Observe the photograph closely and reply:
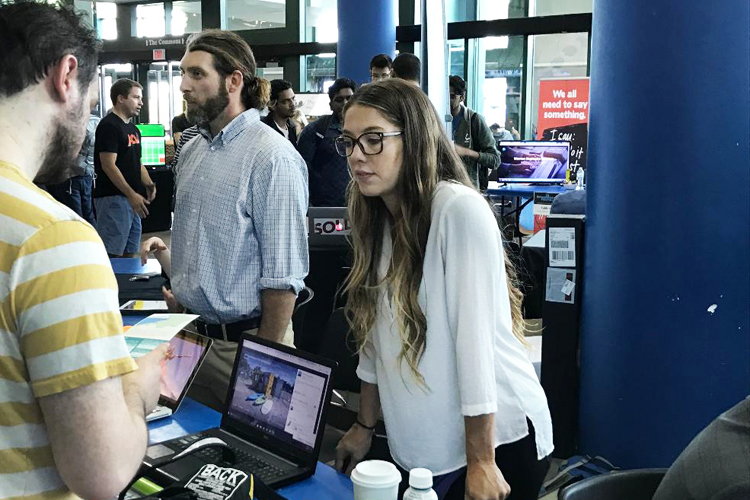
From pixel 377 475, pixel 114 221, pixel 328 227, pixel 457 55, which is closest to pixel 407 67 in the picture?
pixel 328 227

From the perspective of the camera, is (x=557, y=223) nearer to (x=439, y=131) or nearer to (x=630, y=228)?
(x=630, y=228)

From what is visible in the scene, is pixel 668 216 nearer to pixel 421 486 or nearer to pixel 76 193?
pixel 421 486

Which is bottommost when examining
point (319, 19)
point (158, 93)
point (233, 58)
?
point (233, 58)

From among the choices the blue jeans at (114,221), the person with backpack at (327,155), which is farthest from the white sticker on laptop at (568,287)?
the blue jeans at (114,221)

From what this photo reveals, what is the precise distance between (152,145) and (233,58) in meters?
8.41

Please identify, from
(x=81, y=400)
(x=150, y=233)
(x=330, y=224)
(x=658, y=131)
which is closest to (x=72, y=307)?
(x=81, y=400)

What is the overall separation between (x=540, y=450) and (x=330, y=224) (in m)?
2.50

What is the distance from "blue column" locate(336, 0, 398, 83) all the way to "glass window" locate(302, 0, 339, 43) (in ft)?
19.5

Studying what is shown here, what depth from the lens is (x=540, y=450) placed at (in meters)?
1.75

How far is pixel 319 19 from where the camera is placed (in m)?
14.5

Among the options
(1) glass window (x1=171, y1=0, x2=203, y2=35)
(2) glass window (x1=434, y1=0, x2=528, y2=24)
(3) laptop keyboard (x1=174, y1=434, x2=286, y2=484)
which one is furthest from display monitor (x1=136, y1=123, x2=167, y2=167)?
(3) laptop keyboard (x1=174, y1=434, x2=286, y2=484)

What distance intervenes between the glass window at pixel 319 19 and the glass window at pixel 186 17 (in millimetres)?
2832

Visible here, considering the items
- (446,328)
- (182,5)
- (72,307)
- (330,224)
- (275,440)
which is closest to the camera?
(72,307)

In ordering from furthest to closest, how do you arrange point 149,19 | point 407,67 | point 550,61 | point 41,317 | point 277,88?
point 149,19 → point 550,61 → point 277,88 → point 407,67 → point 41,317
